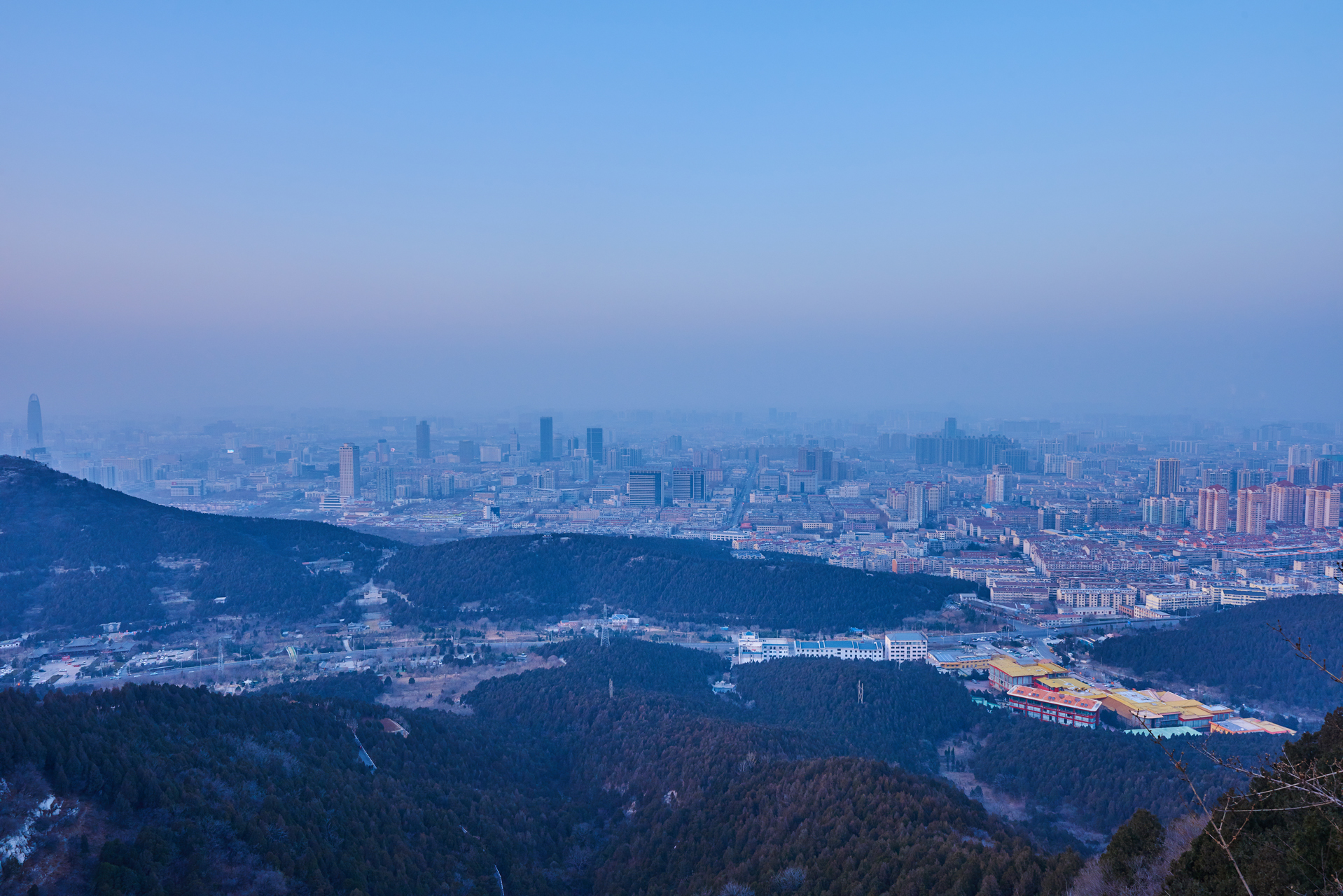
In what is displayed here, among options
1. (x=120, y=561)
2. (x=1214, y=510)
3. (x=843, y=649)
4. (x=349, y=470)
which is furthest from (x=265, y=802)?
(x=349, y=470)

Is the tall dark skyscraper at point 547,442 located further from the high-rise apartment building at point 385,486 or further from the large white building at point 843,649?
the large white building at point 843,649

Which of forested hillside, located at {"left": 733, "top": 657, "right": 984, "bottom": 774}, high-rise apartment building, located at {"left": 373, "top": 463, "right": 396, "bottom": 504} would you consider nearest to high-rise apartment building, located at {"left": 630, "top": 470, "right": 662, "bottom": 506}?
high-rise apartment building, located at {"left": 373, "top": 463, "right": 396, "bottom": 504}

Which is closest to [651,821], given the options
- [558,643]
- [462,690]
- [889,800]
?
[889,800]

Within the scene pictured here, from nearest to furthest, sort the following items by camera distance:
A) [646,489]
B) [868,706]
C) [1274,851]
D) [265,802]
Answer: [1274,851], [265,802], [868,706], [646,489]

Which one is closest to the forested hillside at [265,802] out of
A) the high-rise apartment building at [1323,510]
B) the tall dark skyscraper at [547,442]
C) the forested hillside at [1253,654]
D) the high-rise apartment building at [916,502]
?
the forested hillside at [1253,654]

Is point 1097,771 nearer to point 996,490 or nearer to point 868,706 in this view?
point 868,706

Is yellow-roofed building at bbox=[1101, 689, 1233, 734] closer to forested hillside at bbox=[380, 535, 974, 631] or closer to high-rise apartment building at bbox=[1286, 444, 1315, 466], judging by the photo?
forested hillside at bbox=[380, 535, 974, 631]
